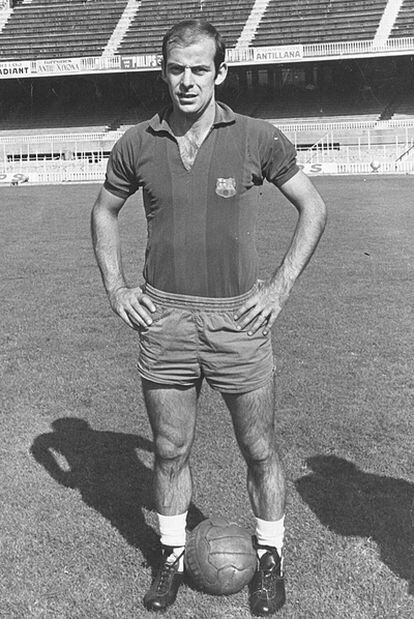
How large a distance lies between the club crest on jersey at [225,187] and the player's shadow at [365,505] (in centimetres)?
188

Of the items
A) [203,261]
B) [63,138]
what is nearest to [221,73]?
[203,261]

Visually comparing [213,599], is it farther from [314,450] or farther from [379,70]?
[379,70]

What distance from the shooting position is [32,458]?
4.98 m

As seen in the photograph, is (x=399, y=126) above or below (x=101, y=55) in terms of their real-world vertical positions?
below

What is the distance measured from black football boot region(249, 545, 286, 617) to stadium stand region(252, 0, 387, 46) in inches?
Result: 1504

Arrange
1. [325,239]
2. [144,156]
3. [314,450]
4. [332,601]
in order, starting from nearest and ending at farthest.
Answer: [144,156] → [332,601] → [314,450] → [325,239]

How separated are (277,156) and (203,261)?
1.65 ft

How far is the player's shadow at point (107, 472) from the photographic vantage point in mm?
4074

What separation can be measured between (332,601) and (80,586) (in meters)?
1.11

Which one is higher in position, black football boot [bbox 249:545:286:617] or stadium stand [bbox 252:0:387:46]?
stadium stand [bbox 252:0:387:46]

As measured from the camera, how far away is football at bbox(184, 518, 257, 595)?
3408 mm

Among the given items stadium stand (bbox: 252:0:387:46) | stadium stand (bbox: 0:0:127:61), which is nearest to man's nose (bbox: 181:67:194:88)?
stadium stand (bbox: 252:0:387:46)

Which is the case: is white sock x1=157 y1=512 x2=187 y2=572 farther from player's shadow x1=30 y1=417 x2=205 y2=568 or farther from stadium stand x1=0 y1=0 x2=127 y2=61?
stadium stand x1=0 y1=0 x2=127 y2=61

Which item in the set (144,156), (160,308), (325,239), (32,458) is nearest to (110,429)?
(32,458)
